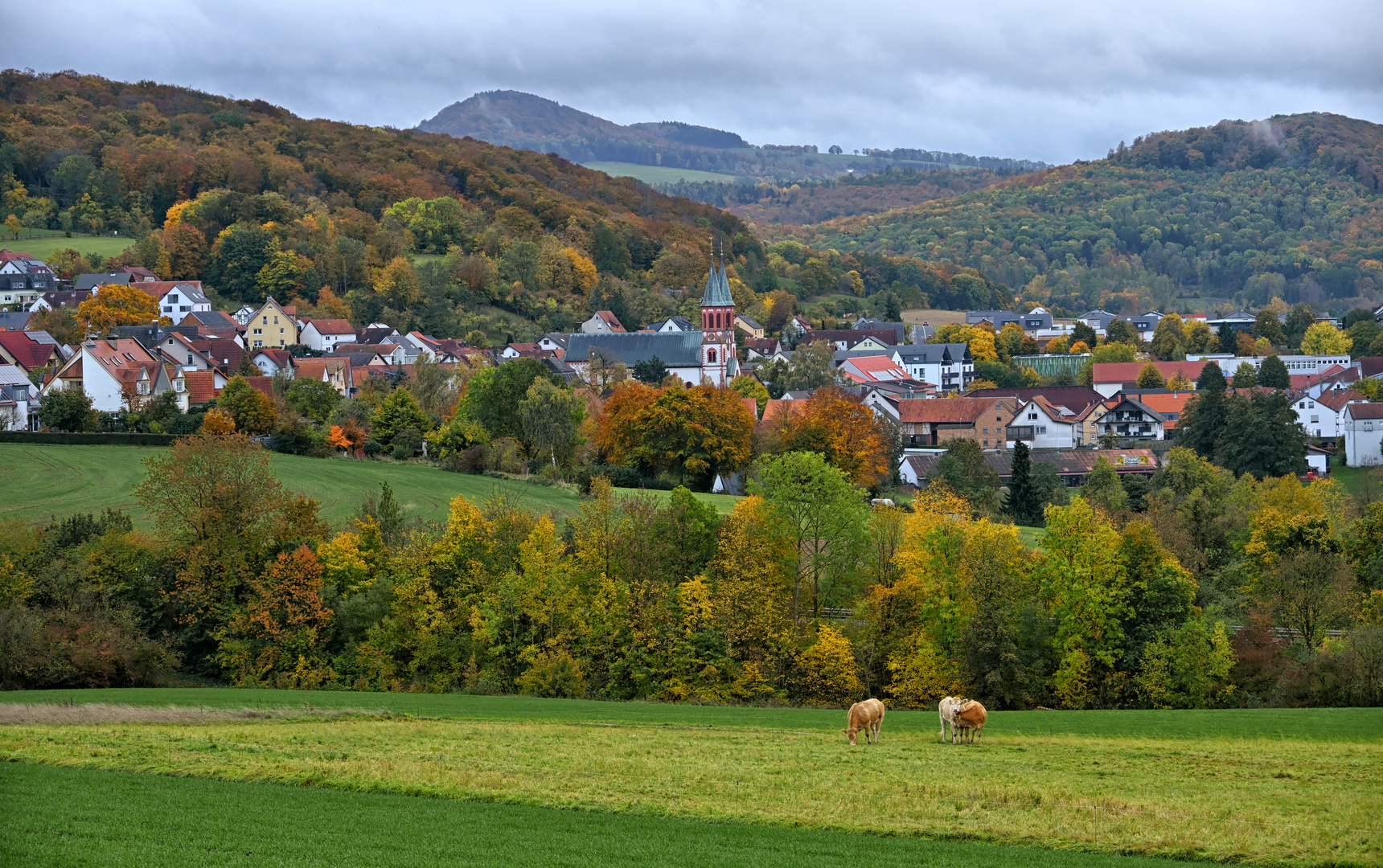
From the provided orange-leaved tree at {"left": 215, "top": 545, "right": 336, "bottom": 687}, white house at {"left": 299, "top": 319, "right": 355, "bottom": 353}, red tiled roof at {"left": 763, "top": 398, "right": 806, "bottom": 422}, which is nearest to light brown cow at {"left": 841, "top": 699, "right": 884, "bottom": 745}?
orange-leaved tree at {"left": 215, "top": 545, "right": 336, "bottom": 687}

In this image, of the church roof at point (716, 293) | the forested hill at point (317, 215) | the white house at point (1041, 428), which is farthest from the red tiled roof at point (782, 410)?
the forested hill at point (317, 215)

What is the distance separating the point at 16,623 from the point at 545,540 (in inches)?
561

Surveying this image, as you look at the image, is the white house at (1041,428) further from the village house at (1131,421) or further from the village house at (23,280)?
the village house at (23,280)

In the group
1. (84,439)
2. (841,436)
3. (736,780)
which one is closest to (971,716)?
(736,780)

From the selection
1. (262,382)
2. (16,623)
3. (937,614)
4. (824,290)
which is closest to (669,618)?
(937,614)

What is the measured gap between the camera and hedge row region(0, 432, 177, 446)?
57031 millimetres

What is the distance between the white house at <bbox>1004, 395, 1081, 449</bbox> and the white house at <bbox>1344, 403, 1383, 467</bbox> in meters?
17.9

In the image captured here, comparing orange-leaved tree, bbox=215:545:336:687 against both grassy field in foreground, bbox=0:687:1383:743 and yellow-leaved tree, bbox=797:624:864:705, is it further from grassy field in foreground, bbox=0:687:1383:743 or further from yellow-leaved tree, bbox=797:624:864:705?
yellow-leaved tree, bbox=797:624:864:705

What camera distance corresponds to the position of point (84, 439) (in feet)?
189

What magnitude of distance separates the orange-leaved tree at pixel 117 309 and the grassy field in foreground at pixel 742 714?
62554 mm

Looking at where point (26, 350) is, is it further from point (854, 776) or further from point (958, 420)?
point (854, 776)

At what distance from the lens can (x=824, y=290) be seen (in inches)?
6816

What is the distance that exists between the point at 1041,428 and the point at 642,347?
36317 mm

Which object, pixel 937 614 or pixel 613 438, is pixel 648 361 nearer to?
pixel 613 438
